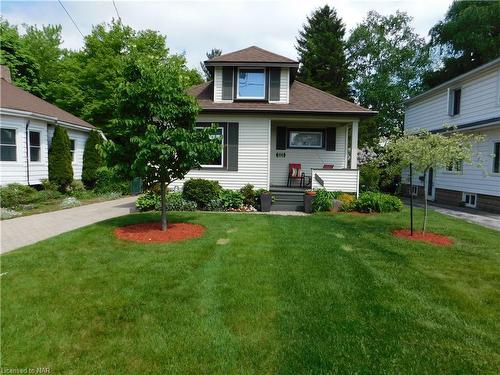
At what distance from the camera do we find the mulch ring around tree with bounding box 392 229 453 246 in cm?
721

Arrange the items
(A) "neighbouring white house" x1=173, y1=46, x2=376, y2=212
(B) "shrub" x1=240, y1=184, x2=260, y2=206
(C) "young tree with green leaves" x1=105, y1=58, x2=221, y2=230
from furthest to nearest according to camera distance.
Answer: (A) "neighbouring white house" x1=173, y1=46, x2=376, y2=212 < (B) "shrub" x1=240, y1=184, x2=260, y2=206 < (C) "young tree with green leaves" x1=105, y1=58, x2=221, y2=230

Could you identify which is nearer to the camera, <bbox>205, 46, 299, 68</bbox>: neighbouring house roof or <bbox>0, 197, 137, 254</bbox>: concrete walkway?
<bbox>0, 197, 137, 254</bbox>: concrete walkway

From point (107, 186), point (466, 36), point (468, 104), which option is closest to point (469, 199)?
→ point (468, 104)

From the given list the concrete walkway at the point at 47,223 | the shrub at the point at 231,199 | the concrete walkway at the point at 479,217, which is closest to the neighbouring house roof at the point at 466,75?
the concrete walkway at the point at 479,217

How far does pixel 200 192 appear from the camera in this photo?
1133 centimetres

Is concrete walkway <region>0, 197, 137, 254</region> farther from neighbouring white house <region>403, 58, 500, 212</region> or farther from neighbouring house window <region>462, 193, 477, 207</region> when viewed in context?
neighbouring house window <region>462, 193, 477, 207</region>

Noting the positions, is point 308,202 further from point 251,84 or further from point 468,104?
point 468,104

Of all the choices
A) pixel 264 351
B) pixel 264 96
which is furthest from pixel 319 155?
pixel 264 351

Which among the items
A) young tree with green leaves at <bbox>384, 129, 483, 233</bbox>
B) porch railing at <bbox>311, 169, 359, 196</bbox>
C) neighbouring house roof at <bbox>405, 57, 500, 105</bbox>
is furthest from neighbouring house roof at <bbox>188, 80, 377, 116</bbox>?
neighbouring house roof at <bbox>405, 57, 500, 105</bbox>

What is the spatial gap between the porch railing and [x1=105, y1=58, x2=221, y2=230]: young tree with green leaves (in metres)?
5.58

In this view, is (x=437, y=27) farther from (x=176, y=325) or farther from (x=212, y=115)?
(x=176, y=325)

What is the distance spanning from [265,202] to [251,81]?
550cm

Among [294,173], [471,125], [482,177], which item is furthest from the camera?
[294,173]

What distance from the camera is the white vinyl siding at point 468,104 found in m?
13.4
